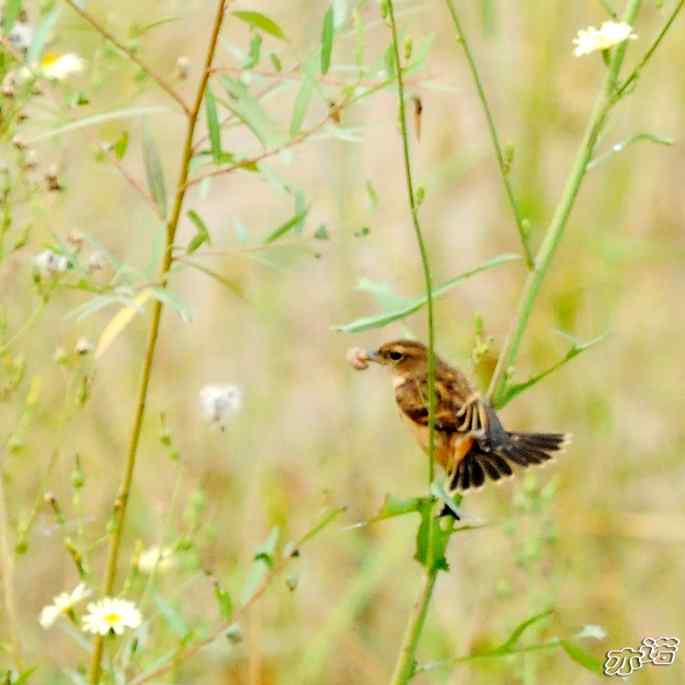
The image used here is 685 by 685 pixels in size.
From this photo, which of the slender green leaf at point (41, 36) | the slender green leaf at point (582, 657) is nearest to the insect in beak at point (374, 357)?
the slender green leaf at point (41, 36)

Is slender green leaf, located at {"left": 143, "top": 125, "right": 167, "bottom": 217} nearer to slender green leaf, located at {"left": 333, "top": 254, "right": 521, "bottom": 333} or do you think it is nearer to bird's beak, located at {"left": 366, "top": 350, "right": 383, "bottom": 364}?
slender green leaf, located at {"left": 333, "top": 254, "right": 521, "bottom": 333}

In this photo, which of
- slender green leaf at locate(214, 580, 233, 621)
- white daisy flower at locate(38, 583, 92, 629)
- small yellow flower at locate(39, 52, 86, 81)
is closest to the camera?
slender green leaf at locate(214, 580, 233, 621)

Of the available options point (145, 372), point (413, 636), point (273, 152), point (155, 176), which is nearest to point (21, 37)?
point (155, 176)

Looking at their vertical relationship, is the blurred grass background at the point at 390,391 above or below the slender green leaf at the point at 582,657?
above

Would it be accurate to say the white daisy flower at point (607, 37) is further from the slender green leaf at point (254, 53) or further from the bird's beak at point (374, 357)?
the bird's beak at point (374, 357)

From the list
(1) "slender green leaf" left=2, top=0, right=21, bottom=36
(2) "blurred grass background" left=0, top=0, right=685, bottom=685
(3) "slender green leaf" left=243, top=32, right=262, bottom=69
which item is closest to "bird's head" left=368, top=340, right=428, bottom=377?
(3) "slender green leaf" left=243, top=32, right=262, bottom=69

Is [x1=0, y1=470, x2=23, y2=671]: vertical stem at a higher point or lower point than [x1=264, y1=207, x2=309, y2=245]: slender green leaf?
lower

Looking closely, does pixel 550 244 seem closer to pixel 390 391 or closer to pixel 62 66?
pixel 62 66

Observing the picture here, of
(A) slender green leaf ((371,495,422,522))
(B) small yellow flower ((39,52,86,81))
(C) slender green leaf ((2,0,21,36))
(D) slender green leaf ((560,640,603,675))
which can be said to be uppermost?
(B) small yellow flower ((39,52,86,81))
